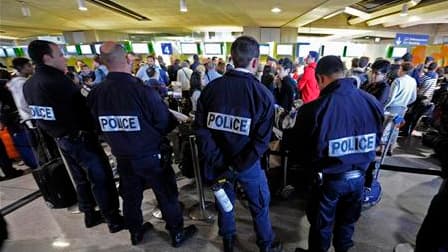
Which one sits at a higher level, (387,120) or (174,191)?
(387,120)

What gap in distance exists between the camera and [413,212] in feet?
7.63

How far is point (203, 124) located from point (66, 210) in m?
2.08

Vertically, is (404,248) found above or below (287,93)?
below

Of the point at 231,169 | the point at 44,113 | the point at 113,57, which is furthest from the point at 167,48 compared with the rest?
the point at 231,169

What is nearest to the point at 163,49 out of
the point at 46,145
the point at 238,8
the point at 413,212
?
the point at 238,8

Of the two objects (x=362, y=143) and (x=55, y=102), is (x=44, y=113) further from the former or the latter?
(x=362, y=143)

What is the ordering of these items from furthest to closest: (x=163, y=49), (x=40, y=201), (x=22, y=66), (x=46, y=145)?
(x=163, y=49) < (x=22, y=66) < (x=40, y=201) < (x=46, y=145)

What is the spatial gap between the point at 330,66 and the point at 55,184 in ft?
9.00

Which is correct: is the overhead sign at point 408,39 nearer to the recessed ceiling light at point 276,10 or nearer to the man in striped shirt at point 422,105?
the man in striped shirt at point 422,105

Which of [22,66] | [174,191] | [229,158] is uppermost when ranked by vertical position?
[22,66]

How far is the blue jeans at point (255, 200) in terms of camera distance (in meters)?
1.55

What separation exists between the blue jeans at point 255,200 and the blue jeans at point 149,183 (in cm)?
42

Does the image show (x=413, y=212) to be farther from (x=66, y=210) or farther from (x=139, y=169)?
(x=66, y=210)

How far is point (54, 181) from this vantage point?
229cm
